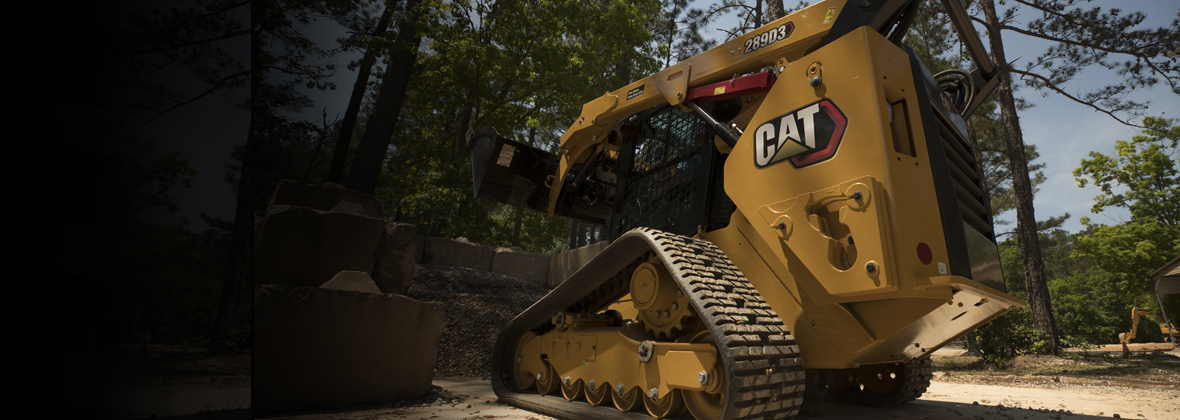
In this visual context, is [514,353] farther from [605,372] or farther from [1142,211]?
[1142,211]

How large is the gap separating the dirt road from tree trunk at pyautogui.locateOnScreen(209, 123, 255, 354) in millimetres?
2600

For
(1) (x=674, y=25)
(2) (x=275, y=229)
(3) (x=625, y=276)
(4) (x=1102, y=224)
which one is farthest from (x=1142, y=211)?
(2) (x=275, y=229)

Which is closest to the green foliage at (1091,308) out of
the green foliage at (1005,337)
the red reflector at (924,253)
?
the green foliage at (1005,337)

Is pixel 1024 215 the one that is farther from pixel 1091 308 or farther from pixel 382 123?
pixel 1091 308

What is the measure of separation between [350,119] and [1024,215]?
13.4m

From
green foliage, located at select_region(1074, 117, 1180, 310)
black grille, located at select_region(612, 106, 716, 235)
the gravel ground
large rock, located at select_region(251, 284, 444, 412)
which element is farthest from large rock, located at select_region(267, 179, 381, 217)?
green foliage, located at select_region(1074, 117, 1180, 310)

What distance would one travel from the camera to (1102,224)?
2117 centimetres

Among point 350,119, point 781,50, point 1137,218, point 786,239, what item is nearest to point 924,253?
point 786,239

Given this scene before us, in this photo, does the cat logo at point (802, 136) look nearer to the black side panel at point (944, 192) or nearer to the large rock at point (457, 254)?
the black side panel at point (944, 192)

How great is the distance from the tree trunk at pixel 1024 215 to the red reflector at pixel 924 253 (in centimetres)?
921

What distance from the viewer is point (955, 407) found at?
14.9ft

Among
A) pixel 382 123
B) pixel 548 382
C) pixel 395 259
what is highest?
pixel 382 123

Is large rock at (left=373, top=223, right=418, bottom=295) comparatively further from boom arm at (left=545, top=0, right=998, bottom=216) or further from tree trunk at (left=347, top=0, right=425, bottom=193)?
tree trunk at (left=347, top=0, right=425, bottom=193)

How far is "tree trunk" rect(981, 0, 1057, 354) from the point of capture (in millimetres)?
10258
